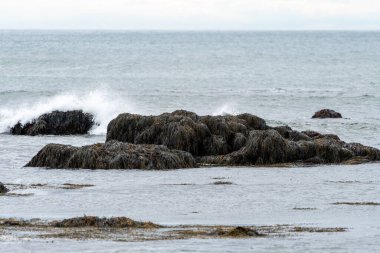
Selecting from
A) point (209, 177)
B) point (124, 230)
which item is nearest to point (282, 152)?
point (209, 177)

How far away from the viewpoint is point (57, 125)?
39.1 metres

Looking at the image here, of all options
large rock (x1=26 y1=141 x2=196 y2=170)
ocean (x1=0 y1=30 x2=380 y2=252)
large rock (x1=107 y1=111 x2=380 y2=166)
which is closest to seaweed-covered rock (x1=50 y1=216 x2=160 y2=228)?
ocean (x1=0 y1=30 x2=380 y2=252)

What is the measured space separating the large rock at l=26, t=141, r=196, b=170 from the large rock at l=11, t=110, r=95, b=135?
9797mm

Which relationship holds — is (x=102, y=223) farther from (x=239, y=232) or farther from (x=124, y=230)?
(x=239, y=232)

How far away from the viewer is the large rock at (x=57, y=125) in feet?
128

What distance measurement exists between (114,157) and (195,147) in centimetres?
291

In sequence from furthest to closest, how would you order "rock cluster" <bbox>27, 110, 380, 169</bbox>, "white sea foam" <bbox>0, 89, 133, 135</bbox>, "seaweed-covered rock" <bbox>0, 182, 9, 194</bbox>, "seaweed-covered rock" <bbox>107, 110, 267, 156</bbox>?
"white sea foam" <bbox>0, 89, 133, 135</bbox>
"seaweed-covered rock" <bbox>107, 110, 267, 156</bbox>
"rock cluster" <bbox>27, 110, 380, 169</bbox>
"seaweed-covered rock" <bbox>0, 182, 9, 194</bbox>

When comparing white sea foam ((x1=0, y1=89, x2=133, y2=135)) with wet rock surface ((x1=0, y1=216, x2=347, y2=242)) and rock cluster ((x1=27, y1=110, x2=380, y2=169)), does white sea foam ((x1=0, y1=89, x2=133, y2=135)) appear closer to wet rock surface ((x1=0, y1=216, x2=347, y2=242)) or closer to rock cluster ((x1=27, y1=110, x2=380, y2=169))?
rock cluster ((x1=27, y1=110, x2=380, y2=169))

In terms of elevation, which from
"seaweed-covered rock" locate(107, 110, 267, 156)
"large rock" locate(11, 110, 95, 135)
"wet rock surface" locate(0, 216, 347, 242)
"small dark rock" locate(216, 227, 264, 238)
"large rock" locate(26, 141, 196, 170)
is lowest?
"large rock" locate(11, 110, 95, 135)

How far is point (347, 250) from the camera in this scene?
15.6m

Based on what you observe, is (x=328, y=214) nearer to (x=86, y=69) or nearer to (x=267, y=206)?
(x=267, y=206)

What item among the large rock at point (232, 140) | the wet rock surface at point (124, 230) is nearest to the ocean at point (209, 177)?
the wet rock surface at point (124, 230)

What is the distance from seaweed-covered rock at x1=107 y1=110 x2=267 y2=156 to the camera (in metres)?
30.0

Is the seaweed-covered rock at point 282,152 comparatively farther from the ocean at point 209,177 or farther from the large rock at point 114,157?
the large rock at point 114,157
